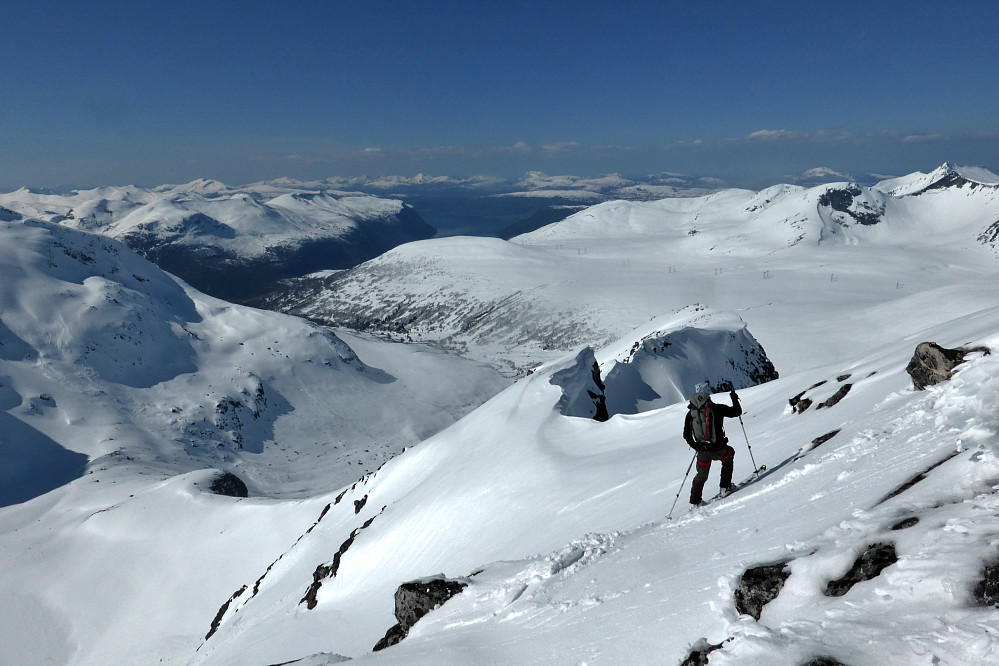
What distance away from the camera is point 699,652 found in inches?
201

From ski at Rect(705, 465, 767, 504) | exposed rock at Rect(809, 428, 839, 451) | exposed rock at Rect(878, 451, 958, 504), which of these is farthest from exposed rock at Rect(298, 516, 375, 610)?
exposed rock at Rect(878, 451, 958, 504)

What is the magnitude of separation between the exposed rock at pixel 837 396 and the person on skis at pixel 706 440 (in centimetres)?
563

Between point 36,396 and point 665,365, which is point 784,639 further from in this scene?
point 36,396

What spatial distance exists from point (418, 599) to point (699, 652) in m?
6.98

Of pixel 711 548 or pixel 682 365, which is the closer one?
pixel 711 548

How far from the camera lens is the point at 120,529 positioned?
42312mm

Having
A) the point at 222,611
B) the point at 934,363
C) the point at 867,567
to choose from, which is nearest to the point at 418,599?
the point at 867,567

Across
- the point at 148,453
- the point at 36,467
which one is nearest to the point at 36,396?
the point at 36,467

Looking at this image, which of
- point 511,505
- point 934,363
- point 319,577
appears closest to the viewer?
point 934,363

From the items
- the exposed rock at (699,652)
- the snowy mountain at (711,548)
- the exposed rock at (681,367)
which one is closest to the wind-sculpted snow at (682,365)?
the exposed rock at (681,367)

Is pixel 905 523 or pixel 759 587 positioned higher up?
pixel 905 523

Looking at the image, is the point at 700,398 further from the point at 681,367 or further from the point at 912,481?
the point at 681,367

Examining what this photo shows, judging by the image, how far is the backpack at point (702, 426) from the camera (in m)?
10.0

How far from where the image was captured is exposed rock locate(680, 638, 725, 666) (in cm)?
495
